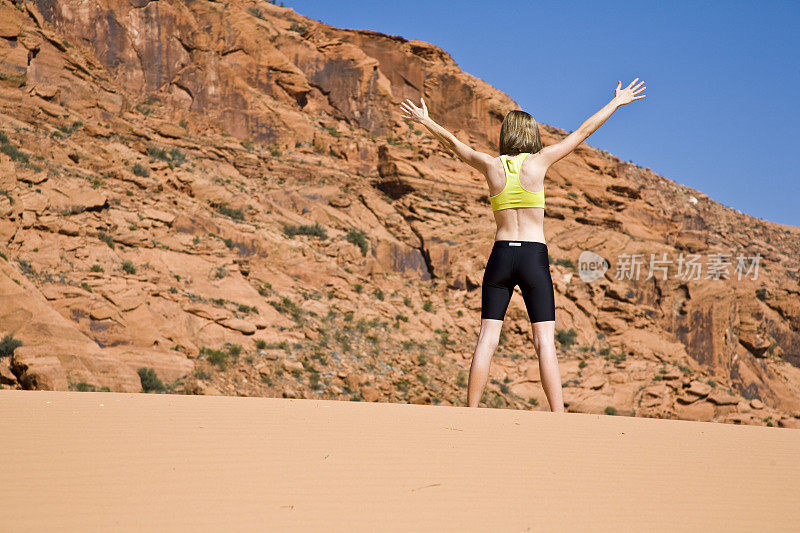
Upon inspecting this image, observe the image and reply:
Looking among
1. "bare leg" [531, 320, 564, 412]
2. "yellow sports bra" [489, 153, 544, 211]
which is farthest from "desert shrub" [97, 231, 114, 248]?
"bare leg" [531, 320, 564, 412]

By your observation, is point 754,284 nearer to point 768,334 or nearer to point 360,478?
point 768,334

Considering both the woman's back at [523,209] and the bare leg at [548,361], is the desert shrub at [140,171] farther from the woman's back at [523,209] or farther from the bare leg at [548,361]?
the bare leg at [548,361]

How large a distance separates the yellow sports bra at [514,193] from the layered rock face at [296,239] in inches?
401

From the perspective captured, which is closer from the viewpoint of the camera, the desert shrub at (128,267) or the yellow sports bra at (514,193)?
the yellow sports bra at (514,193)

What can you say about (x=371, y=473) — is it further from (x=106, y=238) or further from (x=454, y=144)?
(x=106, y=238)

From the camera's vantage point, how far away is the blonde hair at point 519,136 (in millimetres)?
5199

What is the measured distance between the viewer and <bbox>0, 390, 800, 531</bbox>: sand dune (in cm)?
241

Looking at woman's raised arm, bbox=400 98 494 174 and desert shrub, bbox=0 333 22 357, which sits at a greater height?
woman's raised arm, bbox=400 98 494 174

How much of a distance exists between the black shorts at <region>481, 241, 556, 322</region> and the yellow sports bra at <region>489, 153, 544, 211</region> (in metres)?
0.30

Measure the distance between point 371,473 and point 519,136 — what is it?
321 centimetres

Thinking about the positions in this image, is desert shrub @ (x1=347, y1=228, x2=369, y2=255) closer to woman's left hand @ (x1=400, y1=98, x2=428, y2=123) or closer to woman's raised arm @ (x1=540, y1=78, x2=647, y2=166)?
woman's left hand @ (x1=400, y1=98, x2=428, y2=123)

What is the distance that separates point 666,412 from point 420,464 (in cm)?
2110

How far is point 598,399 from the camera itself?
854 inches

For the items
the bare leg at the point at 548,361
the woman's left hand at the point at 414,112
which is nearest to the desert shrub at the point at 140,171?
the woman's left hand at the point at 414,112
